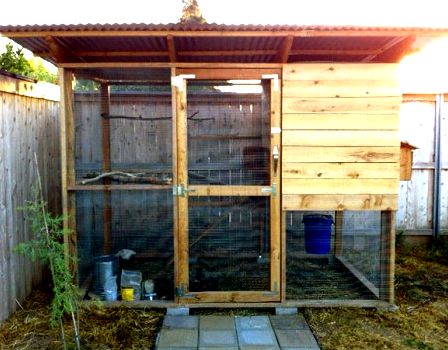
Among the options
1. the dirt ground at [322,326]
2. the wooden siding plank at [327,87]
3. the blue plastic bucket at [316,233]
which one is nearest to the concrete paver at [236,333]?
the dirt ground at [322,326]

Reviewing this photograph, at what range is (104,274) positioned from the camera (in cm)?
438

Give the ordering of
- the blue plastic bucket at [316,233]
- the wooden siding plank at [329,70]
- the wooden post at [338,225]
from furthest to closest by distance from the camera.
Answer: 1. the wooden post at [338,225]
2. the blue plastic bucket at [316,233]
3. the wooden siding plank at [329,70]

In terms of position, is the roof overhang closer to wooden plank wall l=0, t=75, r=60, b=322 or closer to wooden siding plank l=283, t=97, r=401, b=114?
wooden siding plank l=283, t=97, r=401, b=114

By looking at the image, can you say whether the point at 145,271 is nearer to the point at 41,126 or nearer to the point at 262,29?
the point at 41,126

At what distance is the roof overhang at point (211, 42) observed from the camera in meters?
3.69

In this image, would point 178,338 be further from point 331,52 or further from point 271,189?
point 331,52

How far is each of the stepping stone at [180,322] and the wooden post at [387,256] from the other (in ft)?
5.56

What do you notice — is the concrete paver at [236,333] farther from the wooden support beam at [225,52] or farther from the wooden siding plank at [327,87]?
the wooden support beam at [225,52]

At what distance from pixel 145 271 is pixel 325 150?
80.6 inches

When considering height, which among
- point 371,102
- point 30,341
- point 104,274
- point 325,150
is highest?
point 371,102

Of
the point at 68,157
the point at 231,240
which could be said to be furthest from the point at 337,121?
the point at 68,157

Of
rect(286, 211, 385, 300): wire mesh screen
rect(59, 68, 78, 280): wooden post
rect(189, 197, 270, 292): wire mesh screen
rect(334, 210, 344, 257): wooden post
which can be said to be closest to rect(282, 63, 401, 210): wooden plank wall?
rect(189, 197, 270, 292): wire mesh screen

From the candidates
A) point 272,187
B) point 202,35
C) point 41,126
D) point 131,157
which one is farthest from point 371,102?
point 41,126

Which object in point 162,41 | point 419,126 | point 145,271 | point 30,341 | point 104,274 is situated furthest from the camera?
point 419,126
